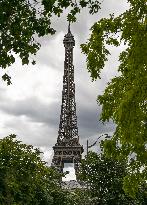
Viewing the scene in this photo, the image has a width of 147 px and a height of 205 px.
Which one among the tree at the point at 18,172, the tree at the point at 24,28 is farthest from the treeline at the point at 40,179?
the tree at the point at 24,28

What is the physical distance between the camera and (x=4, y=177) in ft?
123

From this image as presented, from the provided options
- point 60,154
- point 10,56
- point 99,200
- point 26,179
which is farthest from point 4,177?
point 60,154

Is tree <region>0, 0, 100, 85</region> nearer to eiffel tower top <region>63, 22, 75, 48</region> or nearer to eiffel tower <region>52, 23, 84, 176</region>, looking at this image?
eiffel tower <region>52, 23, 84, 176</region>

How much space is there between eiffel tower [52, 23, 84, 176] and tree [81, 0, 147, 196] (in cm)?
7425

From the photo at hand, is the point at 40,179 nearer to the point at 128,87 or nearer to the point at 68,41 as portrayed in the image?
the point at 128,87

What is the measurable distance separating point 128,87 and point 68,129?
86.1 meters

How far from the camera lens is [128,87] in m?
13.8

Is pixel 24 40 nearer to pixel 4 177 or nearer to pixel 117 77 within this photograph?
pixel 117 77

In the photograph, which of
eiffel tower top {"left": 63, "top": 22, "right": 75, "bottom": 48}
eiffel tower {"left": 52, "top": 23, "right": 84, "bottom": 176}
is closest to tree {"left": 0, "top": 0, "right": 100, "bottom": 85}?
eiffel tower {"left": 52, "top": 23, "right": 84, "bottom": 176}

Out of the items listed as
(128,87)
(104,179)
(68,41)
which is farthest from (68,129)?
(128,87)

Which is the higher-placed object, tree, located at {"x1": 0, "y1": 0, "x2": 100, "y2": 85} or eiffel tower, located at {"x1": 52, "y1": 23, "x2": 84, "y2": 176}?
eiffel tower, located at {"x1": 52, "y1": 23, "x2": 84, "y2": 176}

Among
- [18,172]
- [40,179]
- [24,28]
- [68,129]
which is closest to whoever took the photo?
[24,28]

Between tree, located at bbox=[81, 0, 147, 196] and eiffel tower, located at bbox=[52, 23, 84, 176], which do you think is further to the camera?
eiffel tower, located at bbox=[52, 23, 84, 176]

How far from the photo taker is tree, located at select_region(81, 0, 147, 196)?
43.5ft
